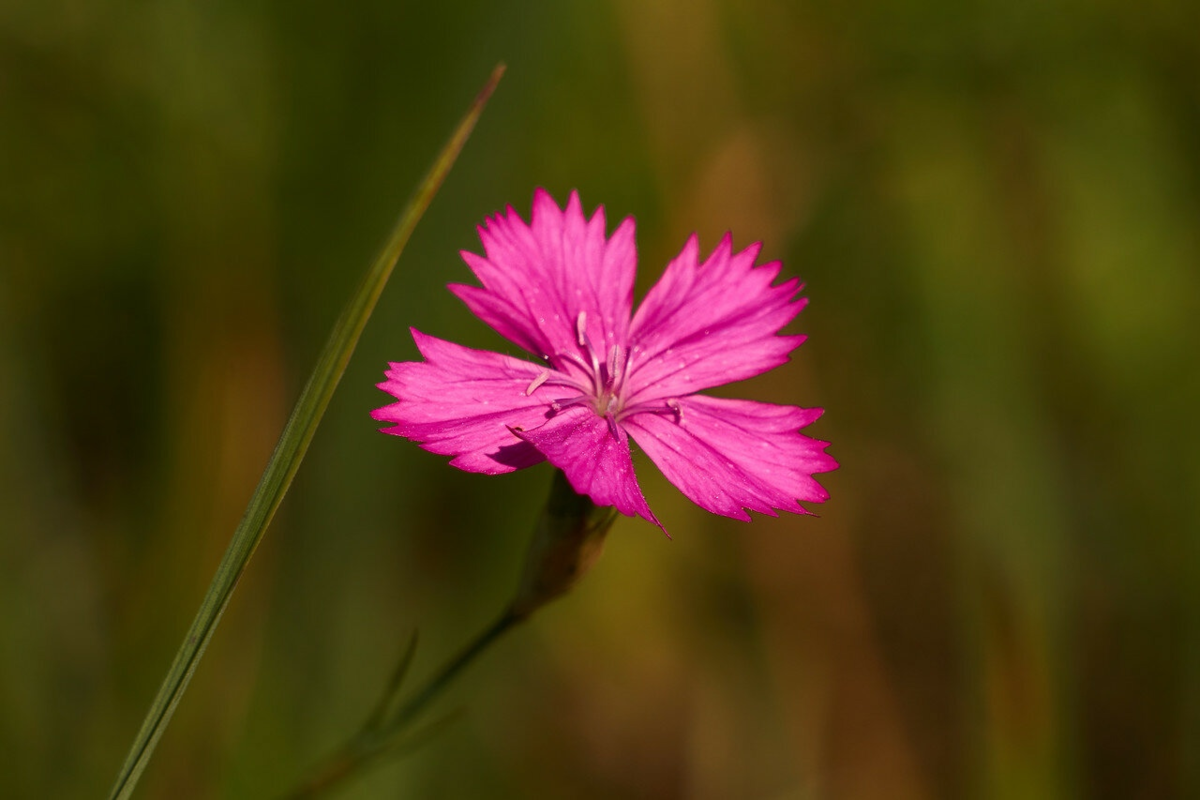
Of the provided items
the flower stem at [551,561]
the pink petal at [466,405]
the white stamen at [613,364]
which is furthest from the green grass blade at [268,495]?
the white stamen at [613,364]

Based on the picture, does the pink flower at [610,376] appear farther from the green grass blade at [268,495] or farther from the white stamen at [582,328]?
the green grass blade at [268,495]

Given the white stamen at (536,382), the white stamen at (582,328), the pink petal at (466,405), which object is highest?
the white stamen at (582,328)

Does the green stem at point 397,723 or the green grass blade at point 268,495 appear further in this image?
the green stem at point 397,723

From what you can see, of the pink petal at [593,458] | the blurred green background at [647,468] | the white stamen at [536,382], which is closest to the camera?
the pink petal at [593,458]

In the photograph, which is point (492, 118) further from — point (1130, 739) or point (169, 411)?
point (1130, 739)

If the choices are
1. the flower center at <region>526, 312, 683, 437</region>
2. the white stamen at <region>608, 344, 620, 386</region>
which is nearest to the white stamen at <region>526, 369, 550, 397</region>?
the flower center at <region>526, 312, 683, 437</region>

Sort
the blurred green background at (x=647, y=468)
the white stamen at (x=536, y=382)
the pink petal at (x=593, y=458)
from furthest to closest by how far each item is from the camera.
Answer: the blurred green background at (x=647, y=468), the white stamen at (x=536, y=382), the pink petal at (x=593, y=458)

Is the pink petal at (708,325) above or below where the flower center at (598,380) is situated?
above

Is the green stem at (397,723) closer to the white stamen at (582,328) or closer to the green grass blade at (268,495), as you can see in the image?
the white stamen at (582,328)
